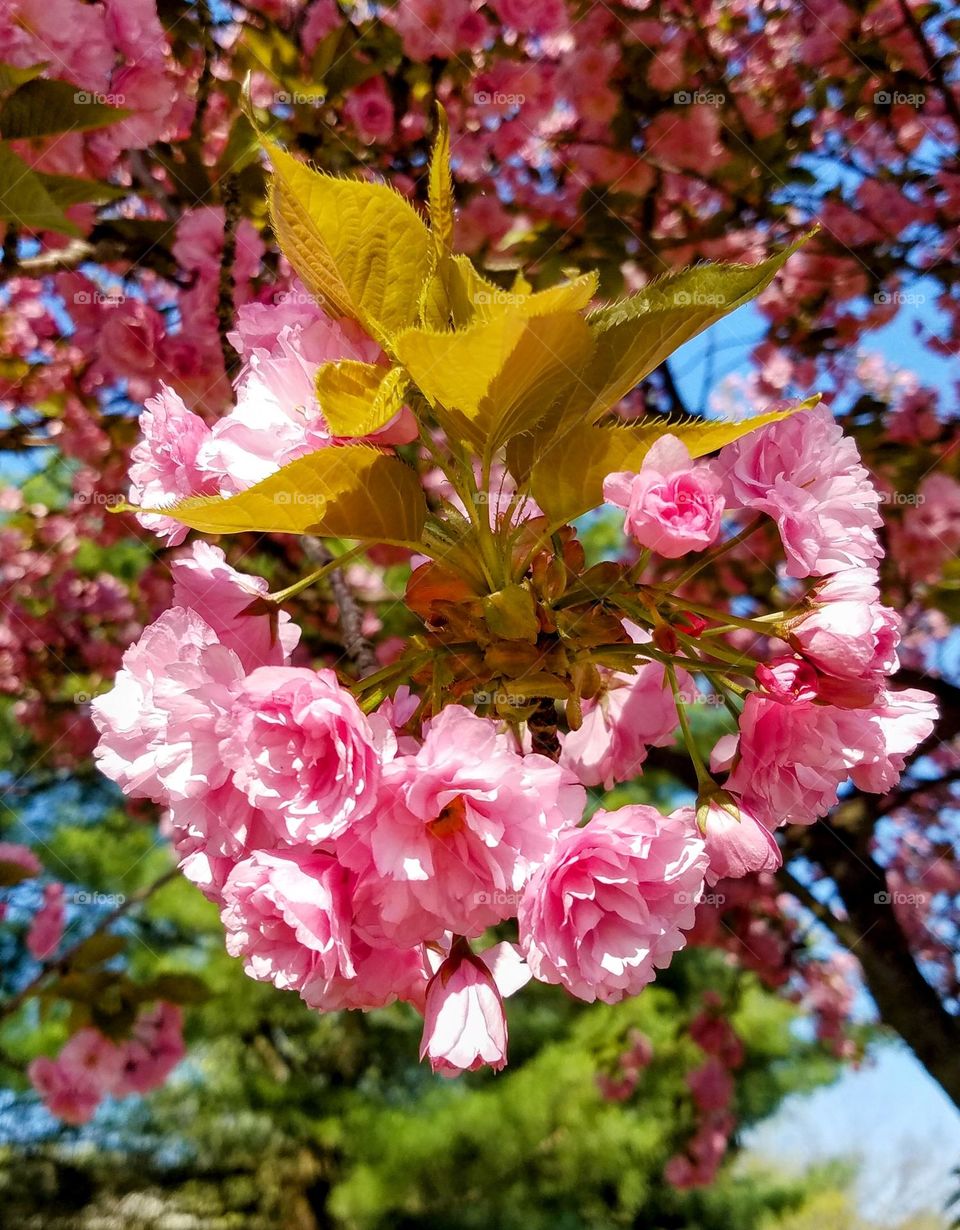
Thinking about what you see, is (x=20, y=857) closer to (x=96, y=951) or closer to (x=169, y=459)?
(x=96, y=951)

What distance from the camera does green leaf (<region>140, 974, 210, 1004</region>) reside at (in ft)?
6.12

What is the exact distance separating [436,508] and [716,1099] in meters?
3.77

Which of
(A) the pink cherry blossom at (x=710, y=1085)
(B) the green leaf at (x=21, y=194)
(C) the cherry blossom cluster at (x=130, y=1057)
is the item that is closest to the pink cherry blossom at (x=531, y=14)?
(B) the green leaf at (x=21, y=194)

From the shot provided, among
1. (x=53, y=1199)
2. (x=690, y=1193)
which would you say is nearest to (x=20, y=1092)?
(x=53, y=1199)

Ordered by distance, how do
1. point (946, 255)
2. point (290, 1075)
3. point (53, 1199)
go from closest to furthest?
point (946, 255)
point (53, 1199)
point (290, 1075)

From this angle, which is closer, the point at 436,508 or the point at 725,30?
the point at 436,508

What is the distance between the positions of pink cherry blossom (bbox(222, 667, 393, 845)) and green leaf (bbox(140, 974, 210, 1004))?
1548 mm

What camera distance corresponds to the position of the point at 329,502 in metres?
0.53

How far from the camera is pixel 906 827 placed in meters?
4.21

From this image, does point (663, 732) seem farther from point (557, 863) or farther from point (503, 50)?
point (503, 50)

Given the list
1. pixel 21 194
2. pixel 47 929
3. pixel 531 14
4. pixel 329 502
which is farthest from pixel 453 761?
pixel 47 929

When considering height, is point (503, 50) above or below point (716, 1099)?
above

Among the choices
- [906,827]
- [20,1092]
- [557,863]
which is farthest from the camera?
[20,1092]

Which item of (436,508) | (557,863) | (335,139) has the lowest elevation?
(557,863)
